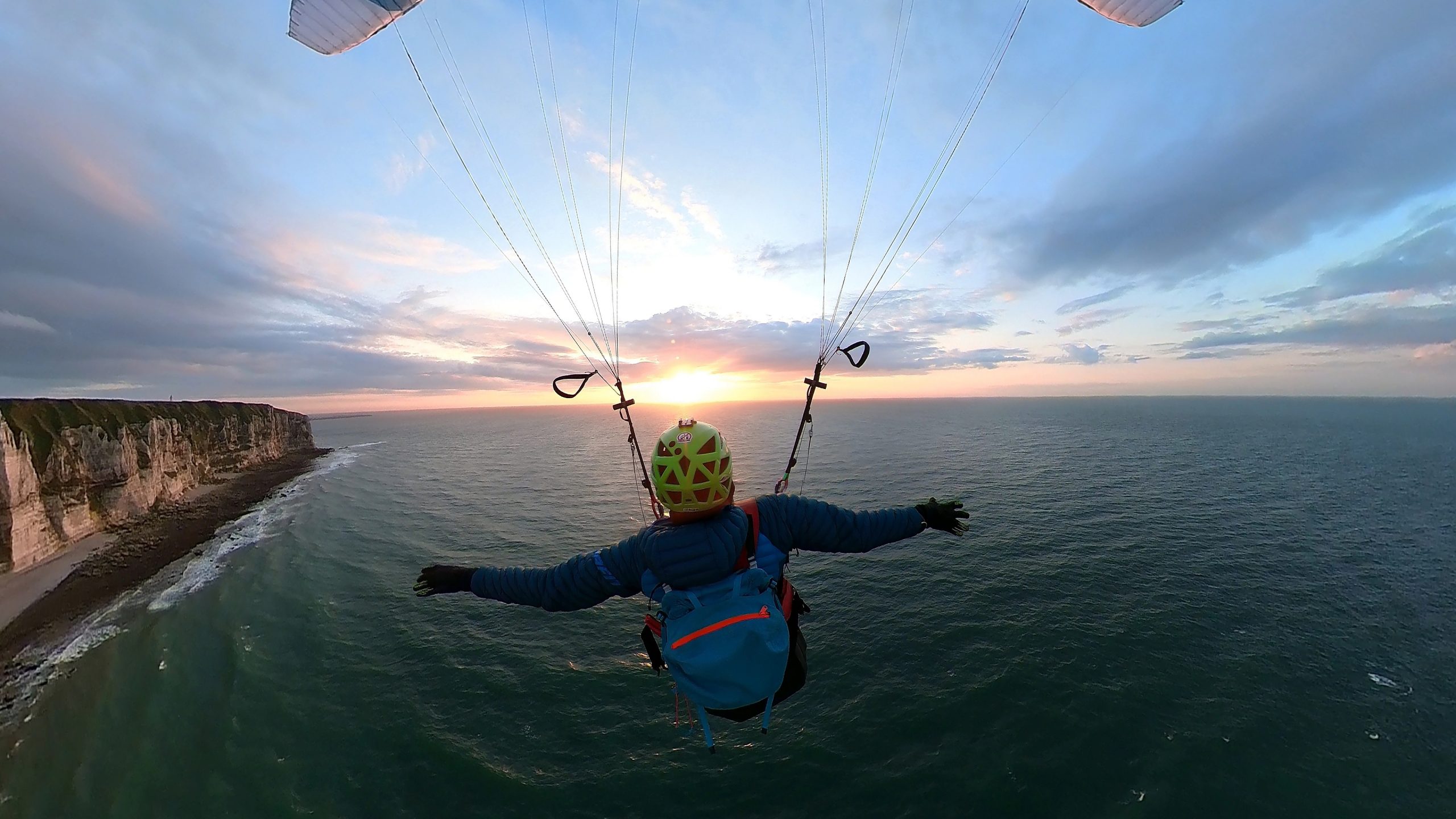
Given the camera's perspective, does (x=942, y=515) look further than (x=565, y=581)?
Yes

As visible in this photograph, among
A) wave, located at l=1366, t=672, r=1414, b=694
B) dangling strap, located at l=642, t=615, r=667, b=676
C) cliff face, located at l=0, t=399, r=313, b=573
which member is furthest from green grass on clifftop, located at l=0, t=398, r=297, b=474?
wave, located at l=1366, t=672, r=1414, b=694

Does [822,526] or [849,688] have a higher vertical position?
[822,526]

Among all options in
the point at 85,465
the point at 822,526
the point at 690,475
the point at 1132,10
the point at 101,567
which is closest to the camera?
the point at 690,475

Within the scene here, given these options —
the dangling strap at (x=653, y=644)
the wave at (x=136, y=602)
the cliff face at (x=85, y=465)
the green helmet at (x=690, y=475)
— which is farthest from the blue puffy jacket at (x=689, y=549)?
the cliff face at (x=85, y=465)

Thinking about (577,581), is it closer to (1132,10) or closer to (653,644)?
(653,644)

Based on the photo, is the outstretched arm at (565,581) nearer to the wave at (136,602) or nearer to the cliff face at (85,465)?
the wave at (136,602)

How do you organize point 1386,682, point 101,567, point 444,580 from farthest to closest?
1. point 101,567
2. point 1386,682
3. point 444,580

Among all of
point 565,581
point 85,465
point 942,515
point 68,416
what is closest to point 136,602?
point 85,465
